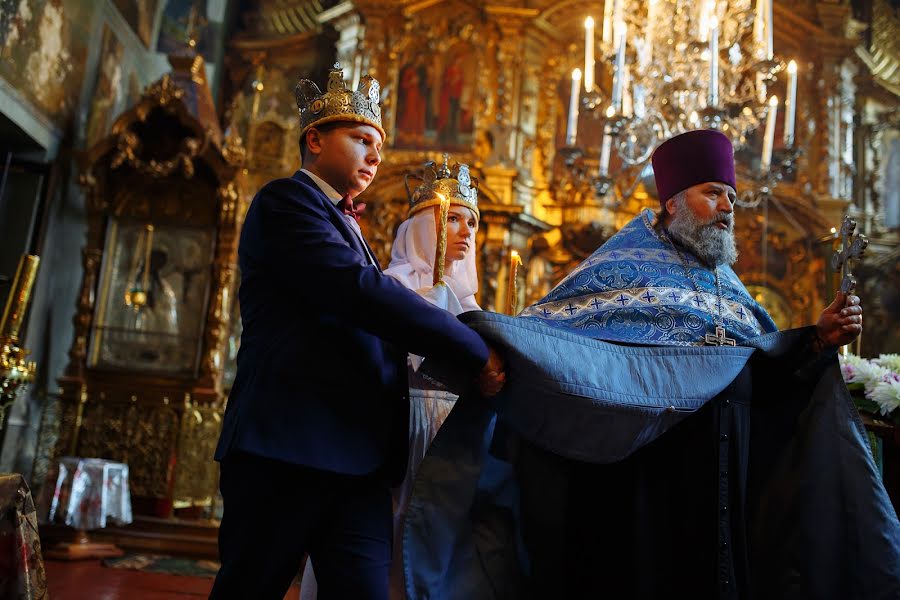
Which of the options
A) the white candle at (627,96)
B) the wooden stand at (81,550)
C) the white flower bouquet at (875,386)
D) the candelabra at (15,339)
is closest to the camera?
the white flower bouquet at (875,386)

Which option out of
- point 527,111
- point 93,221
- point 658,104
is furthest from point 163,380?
point 658,104

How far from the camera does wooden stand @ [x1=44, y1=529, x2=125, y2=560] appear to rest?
19.8 feet

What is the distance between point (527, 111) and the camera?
849 centimetres

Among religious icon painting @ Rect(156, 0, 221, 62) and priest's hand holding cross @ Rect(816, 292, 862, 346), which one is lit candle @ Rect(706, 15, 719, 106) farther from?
religious icon painting @ Rect(156, 0, 221, 62)

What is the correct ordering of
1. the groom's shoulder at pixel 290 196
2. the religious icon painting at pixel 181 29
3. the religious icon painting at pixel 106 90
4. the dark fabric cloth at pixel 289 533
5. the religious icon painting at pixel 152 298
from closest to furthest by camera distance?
1. the dark fabric cloth at pixel 289 533
2. the groom's shoulder at pixel 290 196
3. the religious icon painting at pixel 152 298
4. the religious icon painting at pixel 106 90
5. the religious icon painting at pixel 181 29

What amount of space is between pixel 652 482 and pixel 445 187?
1.56 m

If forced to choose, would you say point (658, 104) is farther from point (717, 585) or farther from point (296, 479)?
point (296, 479)

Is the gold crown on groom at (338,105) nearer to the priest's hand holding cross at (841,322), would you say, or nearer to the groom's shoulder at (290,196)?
the groom's shoulder at (290,196)

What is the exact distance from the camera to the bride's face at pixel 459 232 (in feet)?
11.5

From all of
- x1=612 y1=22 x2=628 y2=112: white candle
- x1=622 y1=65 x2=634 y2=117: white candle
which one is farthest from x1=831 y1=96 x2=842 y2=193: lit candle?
x1=612 y1=22 x2=628 y2=112: white candle

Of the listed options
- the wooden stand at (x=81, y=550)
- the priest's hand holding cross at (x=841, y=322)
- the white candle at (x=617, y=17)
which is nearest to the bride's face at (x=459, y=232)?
the priest's hand holding cross at (x=841, y=322)

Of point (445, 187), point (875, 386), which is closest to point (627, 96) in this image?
Answer: point (445, 187)

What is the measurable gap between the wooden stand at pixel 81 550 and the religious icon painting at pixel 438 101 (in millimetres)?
4530

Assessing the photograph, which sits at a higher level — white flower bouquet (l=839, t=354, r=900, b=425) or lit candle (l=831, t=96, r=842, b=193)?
lit candle (l=831, t=96, r=842, b=193)
